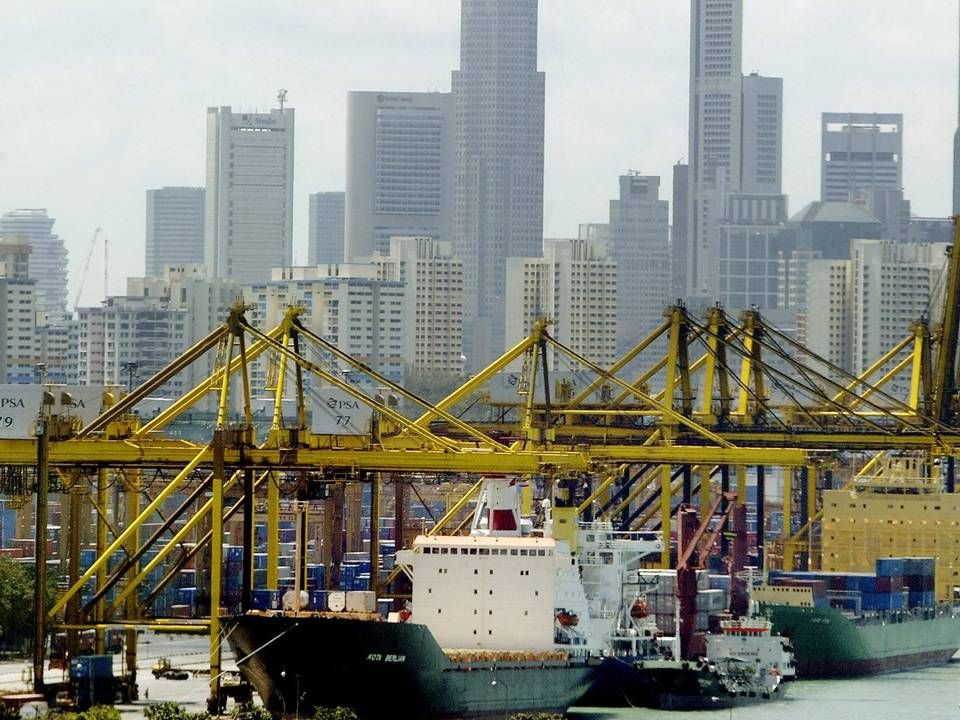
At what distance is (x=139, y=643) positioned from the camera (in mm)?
83000

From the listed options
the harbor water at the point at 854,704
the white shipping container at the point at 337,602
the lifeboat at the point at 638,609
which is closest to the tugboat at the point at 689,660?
the lifeboat at the point at 638,609

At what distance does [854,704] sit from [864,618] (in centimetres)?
1248

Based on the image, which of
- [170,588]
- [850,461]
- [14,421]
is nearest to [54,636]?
[14,421]

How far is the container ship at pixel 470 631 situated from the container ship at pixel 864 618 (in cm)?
1377

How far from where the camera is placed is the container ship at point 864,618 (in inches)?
3233

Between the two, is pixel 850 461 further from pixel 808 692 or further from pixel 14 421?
pixel 14 421

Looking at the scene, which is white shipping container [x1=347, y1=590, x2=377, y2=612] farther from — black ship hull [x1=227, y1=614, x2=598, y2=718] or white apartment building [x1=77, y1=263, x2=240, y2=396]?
white apartment building [x1=77, y1=263, x2=240, y2=396]

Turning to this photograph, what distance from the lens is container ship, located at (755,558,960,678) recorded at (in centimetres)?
8212

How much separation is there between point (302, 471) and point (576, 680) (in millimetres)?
7942

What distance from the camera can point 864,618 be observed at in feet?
278

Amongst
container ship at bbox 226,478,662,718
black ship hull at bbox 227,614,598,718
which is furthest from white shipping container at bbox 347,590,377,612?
black ship hull at bbox 227,614,598,718

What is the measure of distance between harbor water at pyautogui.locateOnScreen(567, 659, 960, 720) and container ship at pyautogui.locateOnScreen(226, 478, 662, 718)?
194cm

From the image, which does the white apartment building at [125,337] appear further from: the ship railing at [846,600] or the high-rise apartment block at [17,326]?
the ship railing at [846,600]

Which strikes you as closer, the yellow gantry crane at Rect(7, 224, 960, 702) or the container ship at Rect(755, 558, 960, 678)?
the yellow gantry crane at Rect(7, 224, 960, 702)
